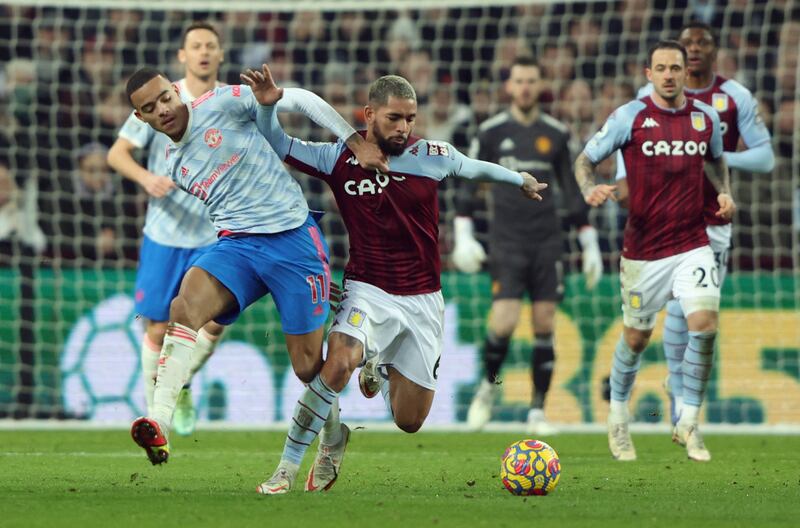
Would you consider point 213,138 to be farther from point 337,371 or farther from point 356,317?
point 337,371

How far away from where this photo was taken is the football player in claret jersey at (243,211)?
666cm

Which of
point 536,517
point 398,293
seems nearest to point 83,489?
point 398,293

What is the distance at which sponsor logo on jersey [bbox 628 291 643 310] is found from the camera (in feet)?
28.3

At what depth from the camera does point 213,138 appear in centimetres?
709

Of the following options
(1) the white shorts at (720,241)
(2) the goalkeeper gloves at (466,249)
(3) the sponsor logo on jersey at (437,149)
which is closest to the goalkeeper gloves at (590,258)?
(2) the goalkeeper gloves at (466,249)

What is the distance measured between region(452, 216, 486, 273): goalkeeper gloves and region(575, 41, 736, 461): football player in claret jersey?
95.1 inches

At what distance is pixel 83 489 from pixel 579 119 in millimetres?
8451

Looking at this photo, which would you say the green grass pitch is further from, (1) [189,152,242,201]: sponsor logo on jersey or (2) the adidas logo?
(2) the adidas logo

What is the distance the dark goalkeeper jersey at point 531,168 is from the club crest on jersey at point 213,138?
14.5ft

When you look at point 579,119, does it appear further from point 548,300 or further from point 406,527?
point 406,527

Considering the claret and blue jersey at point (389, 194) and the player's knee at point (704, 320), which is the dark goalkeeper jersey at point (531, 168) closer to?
the player's knee at point (704, 320)

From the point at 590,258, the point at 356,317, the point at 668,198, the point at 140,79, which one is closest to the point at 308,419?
the point at 356,317

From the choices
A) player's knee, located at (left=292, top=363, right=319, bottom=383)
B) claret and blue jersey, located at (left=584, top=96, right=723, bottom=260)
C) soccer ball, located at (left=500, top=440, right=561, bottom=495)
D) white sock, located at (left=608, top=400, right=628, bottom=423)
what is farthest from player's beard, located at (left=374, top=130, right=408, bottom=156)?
white sock, located at (left=608, top=400, right=628, bottom=423)

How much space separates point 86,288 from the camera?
39.8 feet
